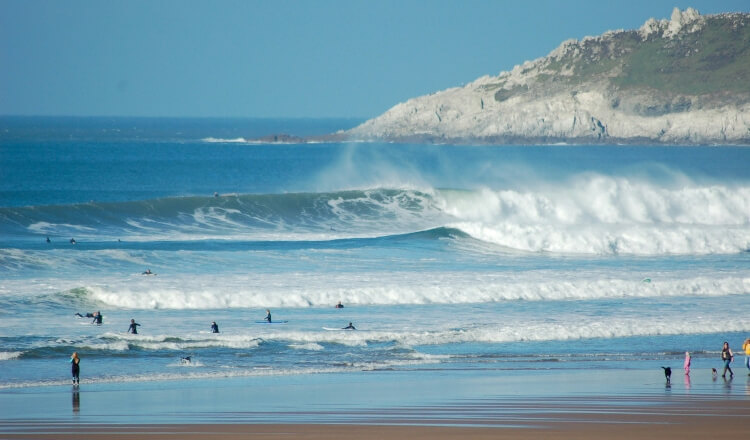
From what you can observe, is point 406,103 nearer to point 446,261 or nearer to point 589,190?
point 589,190

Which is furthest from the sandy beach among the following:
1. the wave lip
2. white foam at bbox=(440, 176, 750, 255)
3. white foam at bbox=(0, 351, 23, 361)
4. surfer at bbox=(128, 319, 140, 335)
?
the wave lip

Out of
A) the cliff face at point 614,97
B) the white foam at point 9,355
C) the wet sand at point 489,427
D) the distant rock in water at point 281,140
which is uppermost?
the cliff face at point 614,97

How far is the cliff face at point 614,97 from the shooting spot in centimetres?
12056

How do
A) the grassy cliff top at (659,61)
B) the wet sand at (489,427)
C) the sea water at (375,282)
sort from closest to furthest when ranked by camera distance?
the wet sand at (489,427)
the sea water at (375,282)
the grassy cliff top at (659,61)

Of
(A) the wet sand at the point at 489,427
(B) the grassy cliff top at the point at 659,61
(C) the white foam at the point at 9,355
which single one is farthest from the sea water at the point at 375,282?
(B) the grassy cliff top at the point at 659,61

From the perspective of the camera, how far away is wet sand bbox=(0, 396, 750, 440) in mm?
11453

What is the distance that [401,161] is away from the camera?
9250cm

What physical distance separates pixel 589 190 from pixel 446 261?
14.5 metres

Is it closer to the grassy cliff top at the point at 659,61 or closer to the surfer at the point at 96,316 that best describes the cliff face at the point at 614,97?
the grassy cliff top at the point at 659,61

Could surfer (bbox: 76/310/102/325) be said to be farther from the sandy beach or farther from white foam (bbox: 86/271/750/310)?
the sandy beach

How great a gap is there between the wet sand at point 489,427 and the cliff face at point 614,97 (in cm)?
11010

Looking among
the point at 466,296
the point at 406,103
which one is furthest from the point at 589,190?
the point at 406,103

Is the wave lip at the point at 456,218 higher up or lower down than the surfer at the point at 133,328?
higher up

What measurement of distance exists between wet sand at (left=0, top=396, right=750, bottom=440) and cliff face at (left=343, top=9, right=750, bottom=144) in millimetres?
110104
